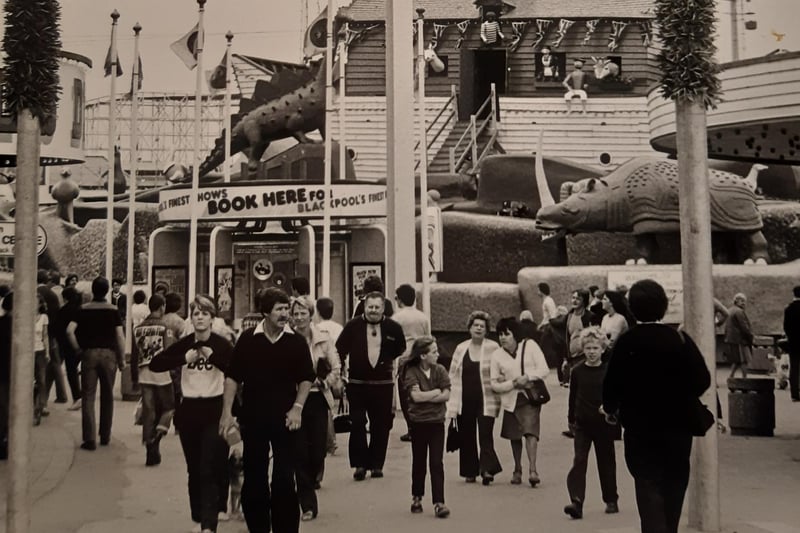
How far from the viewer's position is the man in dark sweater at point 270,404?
297 inches

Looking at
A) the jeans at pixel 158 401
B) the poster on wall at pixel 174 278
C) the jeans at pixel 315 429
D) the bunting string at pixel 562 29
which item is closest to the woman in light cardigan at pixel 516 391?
the jeans at pixel 315 429

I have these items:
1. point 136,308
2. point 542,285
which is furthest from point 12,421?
point 542,285

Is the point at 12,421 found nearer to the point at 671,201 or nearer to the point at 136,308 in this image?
the point at 136,308

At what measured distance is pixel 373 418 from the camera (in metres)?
10.9

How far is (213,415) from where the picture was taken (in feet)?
26.9

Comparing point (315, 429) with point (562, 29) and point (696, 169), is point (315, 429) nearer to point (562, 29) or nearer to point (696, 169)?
→ point (696, 169)

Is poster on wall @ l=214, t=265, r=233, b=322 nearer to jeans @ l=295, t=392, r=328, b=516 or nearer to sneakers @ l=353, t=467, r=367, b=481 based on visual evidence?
sneakers @ l=353, t=467, r=367, b=481

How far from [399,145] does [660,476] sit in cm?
1058

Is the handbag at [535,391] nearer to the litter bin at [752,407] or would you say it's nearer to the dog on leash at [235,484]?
the dog on leash at [235,484]

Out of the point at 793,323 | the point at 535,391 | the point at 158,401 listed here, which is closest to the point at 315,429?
the point at 535,391

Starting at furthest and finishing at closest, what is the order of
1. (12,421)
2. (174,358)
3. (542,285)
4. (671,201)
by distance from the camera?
(671,201) < (542,285) < (174,358) < (12,421)

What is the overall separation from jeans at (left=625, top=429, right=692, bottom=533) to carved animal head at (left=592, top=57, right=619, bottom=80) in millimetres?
38842

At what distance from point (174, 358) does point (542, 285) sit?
1570 cm

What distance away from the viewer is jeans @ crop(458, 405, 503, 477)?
34.3ft
